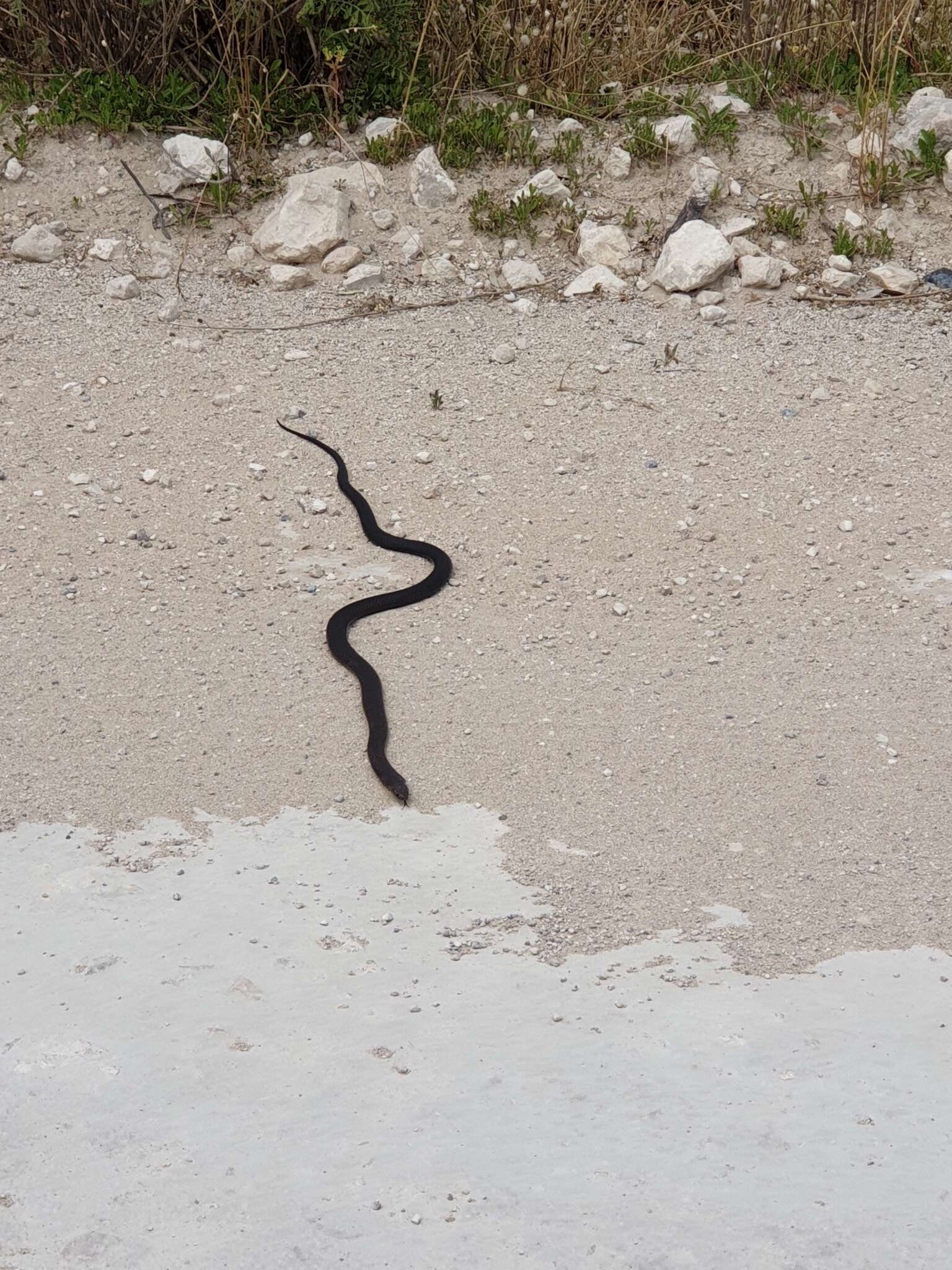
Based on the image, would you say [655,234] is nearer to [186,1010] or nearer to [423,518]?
[423,518]

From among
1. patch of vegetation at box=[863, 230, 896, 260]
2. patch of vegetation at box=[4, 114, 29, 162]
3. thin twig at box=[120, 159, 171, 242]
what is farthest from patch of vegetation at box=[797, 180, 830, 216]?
patch of vegetation at box=[4, 114, 29, 162]

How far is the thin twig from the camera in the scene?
6898 millimetres

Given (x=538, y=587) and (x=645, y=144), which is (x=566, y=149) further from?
(x=538, y=587)

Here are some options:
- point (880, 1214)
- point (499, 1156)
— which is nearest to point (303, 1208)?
point (499, 1156)

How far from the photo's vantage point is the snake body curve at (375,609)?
394cm

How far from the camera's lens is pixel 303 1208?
8.49 feet

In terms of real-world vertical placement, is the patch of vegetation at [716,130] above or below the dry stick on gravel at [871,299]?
above

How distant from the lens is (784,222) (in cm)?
658

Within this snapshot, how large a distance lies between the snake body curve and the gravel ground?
57 mm

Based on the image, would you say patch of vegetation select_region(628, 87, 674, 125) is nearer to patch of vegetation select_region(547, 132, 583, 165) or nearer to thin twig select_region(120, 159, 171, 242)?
patch of vegetation select_region(547, 132, 583, 165)

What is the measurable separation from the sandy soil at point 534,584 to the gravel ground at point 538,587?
0.04 ft

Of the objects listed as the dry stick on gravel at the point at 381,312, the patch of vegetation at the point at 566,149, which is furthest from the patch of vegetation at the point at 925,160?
the dry stick on gravel at the point at 381,312

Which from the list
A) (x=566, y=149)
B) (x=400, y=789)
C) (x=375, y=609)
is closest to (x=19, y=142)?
(x=566, y=149)

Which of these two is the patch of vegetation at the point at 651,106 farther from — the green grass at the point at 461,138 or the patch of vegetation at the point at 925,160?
the patch of vegetation at the point at 925,160
